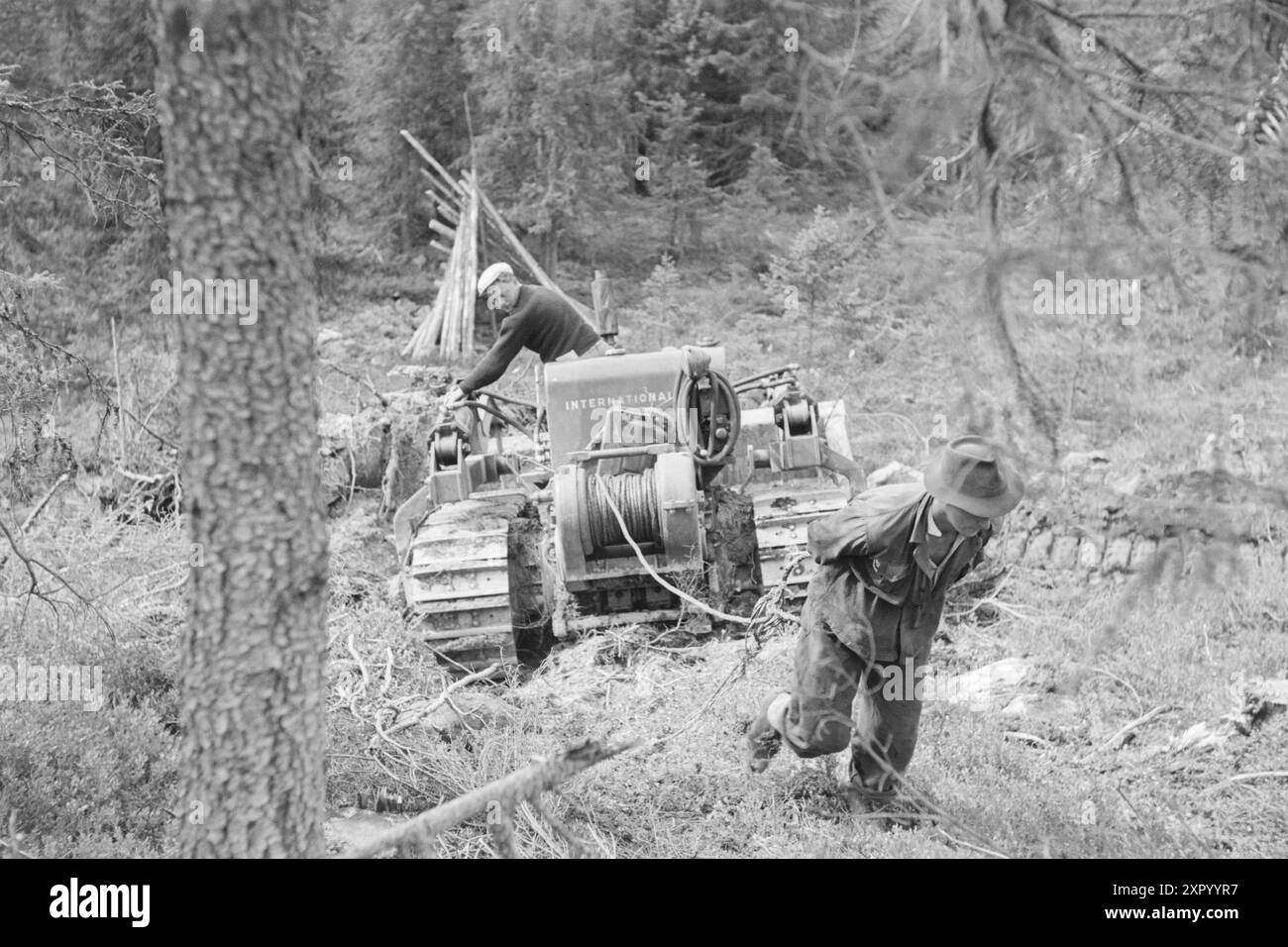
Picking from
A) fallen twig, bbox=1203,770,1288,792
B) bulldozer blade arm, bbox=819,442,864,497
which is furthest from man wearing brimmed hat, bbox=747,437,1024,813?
bulldozer blade arm, bbox=819,442,864,497

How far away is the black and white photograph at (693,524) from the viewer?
2.98m

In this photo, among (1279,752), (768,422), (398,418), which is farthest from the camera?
(398,418)

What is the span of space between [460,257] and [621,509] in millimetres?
10844

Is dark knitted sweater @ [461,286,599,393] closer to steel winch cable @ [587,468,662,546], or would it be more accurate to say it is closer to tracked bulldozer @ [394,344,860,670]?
tracked bulldozer @ [394,344,860,670]

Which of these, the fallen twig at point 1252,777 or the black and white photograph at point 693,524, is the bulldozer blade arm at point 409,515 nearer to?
the black and white photograph at point 693,524

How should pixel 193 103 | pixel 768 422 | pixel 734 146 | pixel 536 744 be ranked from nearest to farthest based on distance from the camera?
pixel 193 103
pixel 536 744
pixel 768 422
pixel 734 146

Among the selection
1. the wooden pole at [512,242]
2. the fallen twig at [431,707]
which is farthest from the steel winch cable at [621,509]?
the wooden pole at [512,242]

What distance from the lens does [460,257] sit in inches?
660

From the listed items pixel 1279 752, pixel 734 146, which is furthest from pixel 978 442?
pixel 734 146

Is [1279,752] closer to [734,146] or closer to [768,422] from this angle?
[768,422]

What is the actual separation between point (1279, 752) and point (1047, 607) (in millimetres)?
2132

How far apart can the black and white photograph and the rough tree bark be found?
0.04 feet
